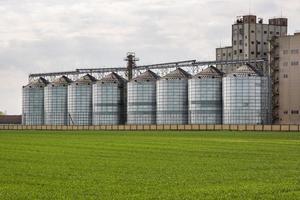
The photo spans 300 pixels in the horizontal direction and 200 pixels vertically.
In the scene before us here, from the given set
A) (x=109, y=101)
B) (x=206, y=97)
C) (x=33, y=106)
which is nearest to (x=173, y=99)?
(x=206, y=97)

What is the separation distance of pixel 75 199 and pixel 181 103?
12830cm

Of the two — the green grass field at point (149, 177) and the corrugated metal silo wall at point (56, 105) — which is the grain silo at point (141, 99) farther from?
the green grass field at point (149, 177)

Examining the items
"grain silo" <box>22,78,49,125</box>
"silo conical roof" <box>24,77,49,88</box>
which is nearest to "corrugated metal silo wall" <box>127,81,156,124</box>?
"grain silo" <box>22,78,49,125</box>

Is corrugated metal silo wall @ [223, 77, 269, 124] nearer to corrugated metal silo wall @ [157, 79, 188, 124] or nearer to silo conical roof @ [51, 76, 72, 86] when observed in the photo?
corrugated metal silo wall @ [157, 79, 188, 124]

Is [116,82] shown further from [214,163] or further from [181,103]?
[214,163]

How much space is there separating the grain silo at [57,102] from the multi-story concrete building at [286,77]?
5522cm

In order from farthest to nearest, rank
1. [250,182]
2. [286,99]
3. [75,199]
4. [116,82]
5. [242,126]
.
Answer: [116,82], [286,99], [242,126], [250,182], [75,199]

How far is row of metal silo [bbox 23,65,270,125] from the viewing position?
455 feet

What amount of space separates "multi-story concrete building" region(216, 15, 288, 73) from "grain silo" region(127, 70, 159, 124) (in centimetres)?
2031

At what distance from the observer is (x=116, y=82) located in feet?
533

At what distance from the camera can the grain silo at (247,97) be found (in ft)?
452

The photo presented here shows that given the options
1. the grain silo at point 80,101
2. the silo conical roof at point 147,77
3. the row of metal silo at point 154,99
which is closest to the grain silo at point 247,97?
the row of metal silo at point 154,99

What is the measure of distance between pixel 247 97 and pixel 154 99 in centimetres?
2389

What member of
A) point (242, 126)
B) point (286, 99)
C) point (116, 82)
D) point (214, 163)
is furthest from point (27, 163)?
point (116, 82)
